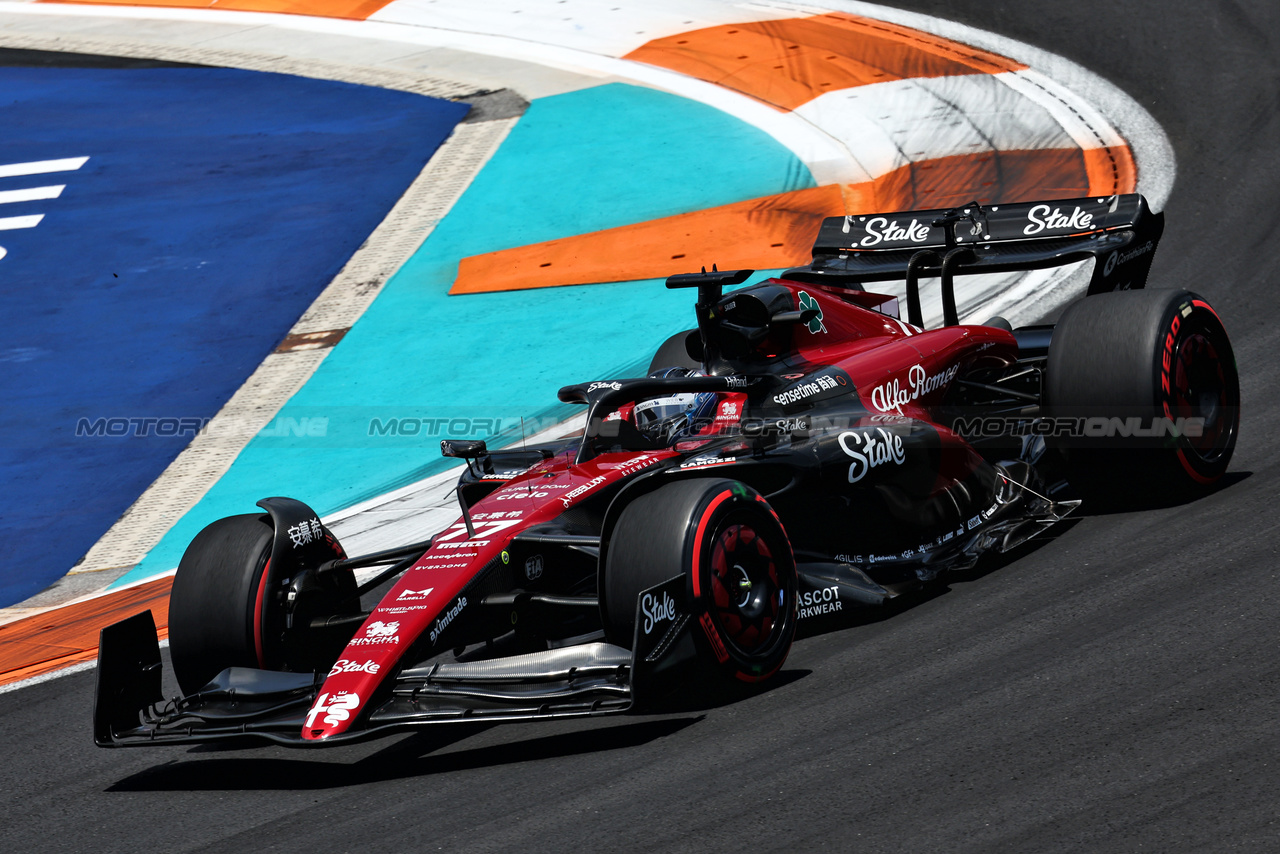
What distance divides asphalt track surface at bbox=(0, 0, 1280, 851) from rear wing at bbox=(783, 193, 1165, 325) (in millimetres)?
1385

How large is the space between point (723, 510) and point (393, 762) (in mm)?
1634

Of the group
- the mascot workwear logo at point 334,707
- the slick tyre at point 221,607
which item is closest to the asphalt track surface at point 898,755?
the mascot workwear logo at point 334,707

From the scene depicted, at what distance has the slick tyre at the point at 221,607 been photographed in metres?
6.14

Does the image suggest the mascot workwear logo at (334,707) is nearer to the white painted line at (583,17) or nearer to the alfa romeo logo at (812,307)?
the alfa romeo logo at (812,307)

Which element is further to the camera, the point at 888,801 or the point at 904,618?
the point at 904,618

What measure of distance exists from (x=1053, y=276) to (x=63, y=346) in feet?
28.2

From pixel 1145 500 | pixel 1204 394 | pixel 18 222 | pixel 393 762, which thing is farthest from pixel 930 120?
pixel 393 762

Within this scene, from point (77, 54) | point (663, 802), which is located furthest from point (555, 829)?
point (77, 54)

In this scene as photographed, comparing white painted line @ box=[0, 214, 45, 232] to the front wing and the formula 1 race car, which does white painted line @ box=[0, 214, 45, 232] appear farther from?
the front wing

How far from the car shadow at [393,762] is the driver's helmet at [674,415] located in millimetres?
1764

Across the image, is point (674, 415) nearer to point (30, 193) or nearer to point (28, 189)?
point (30, 193)

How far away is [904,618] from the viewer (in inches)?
247

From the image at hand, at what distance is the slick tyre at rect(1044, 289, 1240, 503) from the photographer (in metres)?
6.80

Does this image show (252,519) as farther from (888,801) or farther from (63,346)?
(63,346)
